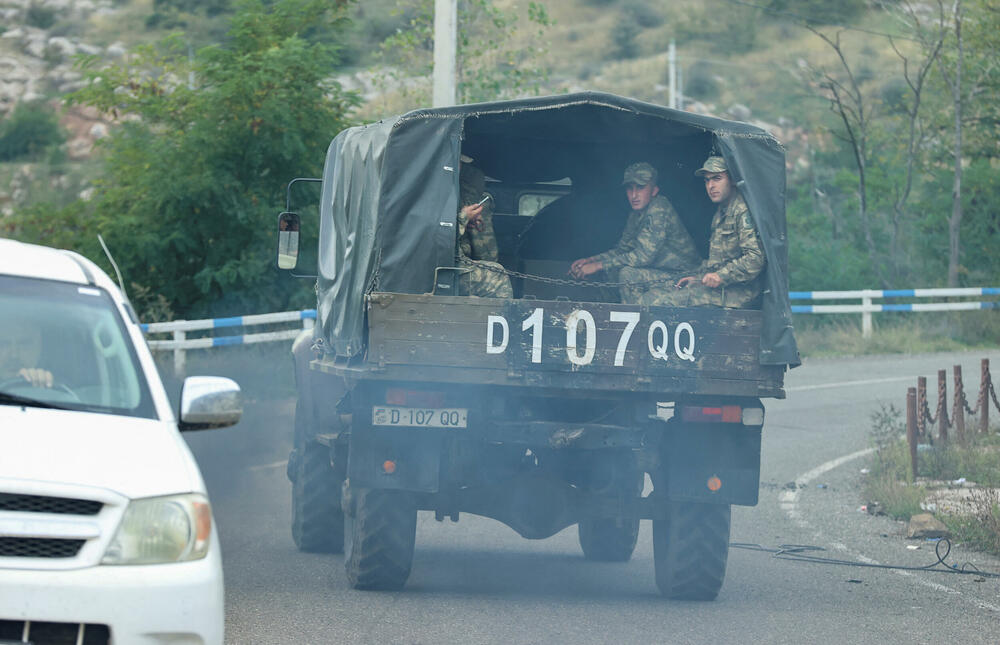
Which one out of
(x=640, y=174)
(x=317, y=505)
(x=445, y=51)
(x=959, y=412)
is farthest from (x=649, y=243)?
(x=445, y=51)

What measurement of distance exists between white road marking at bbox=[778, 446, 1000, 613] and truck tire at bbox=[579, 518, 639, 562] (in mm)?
1549

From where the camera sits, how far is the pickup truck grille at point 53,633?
438 centimetres

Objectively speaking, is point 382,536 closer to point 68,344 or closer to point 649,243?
point 649,243

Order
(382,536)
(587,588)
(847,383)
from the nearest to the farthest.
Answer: (382,536)
(587,588)
(847,383)

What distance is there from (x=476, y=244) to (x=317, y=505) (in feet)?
6.89

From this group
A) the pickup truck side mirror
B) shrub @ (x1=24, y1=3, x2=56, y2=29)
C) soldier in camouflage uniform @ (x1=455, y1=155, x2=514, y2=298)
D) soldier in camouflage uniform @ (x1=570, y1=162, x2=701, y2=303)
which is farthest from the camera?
shrub @ (x1=24, y1=3, x2=56, y2=29)

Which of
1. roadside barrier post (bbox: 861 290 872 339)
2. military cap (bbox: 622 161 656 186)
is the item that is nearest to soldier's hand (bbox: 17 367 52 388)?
military cap (bbox: 622 161 656 186)

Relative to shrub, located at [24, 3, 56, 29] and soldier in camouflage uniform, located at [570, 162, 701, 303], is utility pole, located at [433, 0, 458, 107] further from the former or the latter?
shrub, located at [24, 3, 56, 29]

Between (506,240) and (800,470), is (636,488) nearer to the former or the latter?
(506,240)

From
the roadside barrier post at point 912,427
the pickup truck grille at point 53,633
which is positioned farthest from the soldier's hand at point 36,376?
the roadside barrier post at point 912,427

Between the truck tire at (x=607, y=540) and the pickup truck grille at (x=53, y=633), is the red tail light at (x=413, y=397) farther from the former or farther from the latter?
the pickup truck grille at (x=53, y=633)

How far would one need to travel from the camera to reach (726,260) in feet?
27.7

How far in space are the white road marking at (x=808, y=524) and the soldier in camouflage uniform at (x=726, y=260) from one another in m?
2.13

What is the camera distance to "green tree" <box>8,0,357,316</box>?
20078 millimetres
